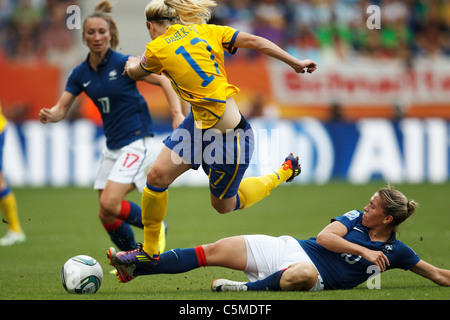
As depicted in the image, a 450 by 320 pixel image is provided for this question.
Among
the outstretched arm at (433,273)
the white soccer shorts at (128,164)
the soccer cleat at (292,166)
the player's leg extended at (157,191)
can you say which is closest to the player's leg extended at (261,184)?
the soccer cleat at (292,166)

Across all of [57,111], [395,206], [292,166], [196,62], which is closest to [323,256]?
[395,206]

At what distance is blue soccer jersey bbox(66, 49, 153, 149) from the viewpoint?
264 inches

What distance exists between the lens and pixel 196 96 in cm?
513

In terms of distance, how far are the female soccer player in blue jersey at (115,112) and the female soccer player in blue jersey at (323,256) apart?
4.45 ft

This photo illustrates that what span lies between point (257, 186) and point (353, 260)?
108cm

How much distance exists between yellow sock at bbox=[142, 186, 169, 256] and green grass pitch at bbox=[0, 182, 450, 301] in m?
0.35

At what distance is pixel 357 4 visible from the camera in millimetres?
18312

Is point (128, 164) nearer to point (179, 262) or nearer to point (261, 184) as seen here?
point (261, 184)

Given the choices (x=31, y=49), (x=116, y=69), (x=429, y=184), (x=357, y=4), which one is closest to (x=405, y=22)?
(x=357, y=4)

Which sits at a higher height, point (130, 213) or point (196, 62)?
point (196, 62)

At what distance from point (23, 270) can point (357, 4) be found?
45.9 feet

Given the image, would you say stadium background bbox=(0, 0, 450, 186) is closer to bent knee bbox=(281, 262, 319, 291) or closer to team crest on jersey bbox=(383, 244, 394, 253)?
team crest on jersey bbox=(383, 244, 394, 253)

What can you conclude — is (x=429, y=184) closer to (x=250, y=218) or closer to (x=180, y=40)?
(x=250, y=218)

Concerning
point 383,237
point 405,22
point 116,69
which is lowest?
point 383,237
